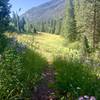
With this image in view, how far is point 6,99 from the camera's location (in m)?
5.56

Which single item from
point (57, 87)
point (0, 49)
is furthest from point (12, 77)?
point (0, 49)

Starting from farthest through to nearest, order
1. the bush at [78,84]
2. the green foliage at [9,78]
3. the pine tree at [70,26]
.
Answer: the pine tree at [70,26] < the bush at [78,84] < the green foliage at [9,78]

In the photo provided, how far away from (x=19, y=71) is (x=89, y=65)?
14.4ft

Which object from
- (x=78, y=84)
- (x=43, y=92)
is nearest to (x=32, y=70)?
(x=43, y=92)

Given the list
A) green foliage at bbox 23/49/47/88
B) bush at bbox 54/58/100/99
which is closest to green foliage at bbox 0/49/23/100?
green foliage at bbox 23/49/47/88

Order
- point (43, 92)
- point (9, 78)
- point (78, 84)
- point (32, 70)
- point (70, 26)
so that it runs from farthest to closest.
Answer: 1. point (70, 26)
2. point (32, 70)
3. point (43, 92)
4. point (78, 84)
5. point (9, 78)

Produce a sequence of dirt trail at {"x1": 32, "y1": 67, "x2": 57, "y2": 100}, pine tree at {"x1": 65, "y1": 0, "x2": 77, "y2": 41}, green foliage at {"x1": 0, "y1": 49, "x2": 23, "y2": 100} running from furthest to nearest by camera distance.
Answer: pine tree at {"x1": 65, "y1": 0, "x2": 77, "y2": 41}, dirt trail at {"x1": 32, "y1": 67, "x2": 57, "y2": 100}, green foliage at {"x1": 0, "y1": 49, "x2": 23, "y2": 100}

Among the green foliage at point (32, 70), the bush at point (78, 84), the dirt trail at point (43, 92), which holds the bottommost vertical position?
the dirt trail at point (43, 92)

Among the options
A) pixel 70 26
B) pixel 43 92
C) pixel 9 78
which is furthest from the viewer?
pixel 70 26

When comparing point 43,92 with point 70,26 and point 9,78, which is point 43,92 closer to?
point 9,78

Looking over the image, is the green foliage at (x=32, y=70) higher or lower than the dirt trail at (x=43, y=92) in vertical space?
higher

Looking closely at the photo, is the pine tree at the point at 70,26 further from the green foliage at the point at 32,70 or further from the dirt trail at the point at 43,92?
the dirt trail at the point at 43,92

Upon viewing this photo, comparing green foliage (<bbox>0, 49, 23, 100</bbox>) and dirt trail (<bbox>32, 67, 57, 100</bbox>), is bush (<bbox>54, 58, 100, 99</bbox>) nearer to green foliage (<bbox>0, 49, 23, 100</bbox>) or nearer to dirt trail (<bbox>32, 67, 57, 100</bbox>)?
dirt trail (<bbox>32, 67, 57, 100</bbox>)

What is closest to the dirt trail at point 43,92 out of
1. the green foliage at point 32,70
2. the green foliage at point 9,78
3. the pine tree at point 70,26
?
the green foliage at point 32,70
